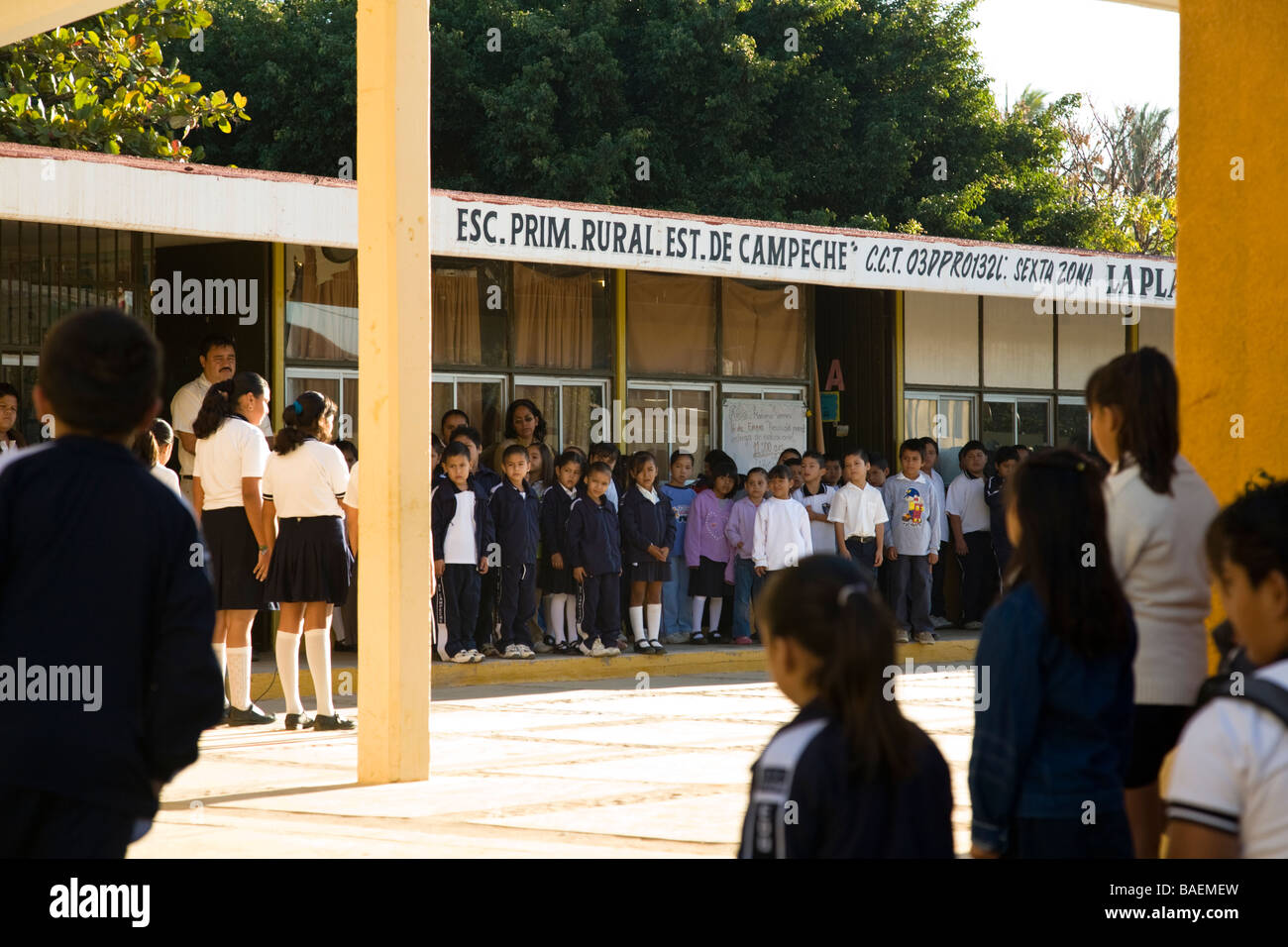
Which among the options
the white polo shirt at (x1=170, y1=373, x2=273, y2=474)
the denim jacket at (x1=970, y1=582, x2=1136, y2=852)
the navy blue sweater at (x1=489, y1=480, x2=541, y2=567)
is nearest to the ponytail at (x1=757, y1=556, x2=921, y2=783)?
the denim jacket at (x1=970, y1=582, x2=1136, y2=852)

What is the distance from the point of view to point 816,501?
1673cm

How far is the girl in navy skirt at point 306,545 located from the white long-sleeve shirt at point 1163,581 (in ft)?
21.9

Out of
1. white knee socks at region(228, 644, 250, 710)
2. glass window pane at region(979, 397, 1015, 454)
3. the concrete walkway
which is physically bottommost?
the concrete walkway

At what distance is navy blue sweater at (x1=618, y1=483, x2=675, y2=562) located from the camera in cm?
1521

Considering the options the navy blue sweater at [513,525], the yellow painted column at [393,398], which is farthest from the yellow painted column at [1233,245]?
the navy blue sweater at [513,525]

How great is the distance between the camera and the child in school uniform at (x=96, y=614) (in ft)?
10.5

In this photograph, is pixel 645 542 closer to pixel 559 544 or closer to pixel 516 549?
pixel 559 544

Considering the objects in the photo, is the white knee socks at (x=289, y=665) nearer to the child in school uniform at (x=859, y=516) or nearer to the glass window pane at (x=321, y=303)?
the glass window pane at (x=321, y=303)

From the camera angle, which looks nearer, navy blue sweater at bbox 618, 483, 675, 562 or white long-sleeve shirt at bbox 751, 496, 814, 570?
navy blue sweater at bbox 618, 483, 675, 562

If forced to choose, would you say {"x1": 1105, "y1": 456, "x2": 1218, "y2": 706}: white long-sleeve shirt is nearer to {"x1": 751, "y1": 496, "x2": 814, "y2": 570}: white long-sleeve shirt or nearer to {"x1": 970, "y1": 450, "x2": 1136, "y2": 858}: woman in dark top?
{"x1": 970, "y1": 450, "x2": 1136, "y2": 858}: woman in dark top

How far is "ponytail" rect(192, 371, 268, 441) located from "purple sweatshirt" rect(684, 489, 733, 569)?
6.32m
